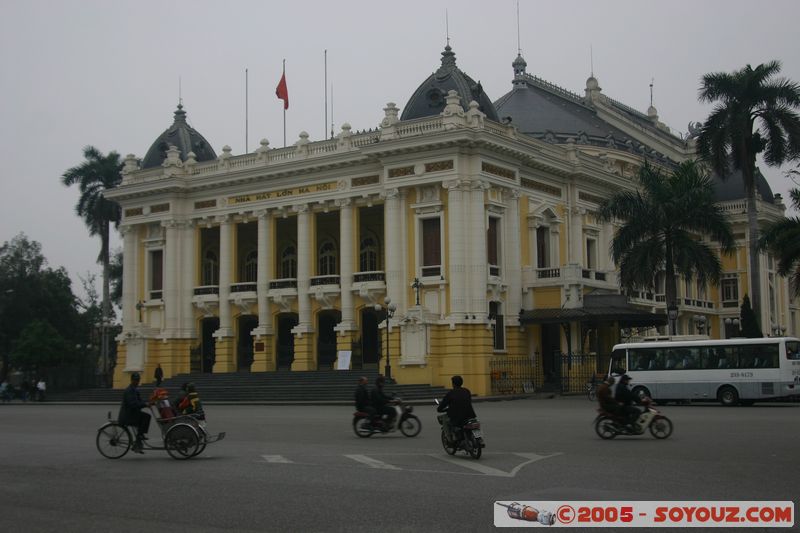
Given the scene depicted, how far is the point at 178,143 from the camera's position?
58969mm

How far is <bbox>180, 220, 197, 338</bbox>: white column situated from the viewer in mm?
55344

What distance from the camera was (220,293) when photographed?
54.3 metres

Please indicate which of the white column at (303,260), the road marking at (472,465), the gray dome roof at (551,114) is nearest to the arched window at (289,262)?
the white column at (303,260)

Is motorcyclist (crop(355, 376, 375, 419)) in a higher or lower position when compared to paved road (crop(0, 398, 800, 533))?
higher

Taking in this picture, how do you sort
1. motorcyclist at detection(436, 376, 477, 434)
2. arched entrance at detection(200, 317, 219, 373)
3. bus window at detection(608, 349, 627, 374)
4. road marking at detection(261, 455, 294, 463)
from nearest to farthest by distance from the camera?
road marking at detection(261, 455, 294, 463), motorcyclist at detection(436, 376, 477, 434), bus window at detection(608, 349, 627, 374), arched entrance at detection(200, 317, 219, 373)

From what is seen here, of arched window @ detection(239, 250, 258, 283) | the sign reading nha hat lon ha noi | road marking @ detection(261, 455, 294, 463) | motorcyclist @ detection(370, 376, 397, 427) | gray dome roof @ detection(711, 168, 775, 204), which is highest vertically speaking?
gray dome roof @ detection(711, 168, 775, 204)

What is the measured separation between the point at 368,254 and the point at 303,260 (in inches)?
199

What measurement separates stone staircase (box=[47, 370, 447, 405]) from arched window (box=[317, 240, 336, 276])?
8.55m

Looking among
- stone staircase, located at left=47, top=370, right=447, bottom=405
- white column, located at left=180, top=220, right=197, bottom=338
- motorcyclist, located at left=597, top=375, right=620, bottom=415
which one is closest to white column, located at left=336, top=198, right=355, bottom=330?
stone staircase, located at left=47, top=370, right=447, bottom=405

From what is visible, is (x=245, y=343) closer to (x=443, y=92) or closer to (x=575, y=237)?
(x=443, y=92)

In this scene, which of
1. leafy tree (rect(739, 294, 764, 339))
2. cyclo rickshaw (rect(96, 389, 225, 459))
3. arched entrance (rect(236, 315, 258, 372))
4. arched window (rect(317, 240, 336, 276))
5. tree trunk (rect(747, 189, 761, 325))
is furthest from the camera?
arched window (rect(317, 240, 336, 276))

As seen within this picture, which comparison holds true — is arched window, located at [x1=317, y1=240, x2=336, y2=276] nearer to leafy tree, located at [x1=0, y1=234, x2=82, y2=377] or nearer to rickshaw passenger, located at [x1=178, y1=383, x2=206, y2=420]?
leafy tree, located at [x1=0, y1=234, x2=82, y2=377]

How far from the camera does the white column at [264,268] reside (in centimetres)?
5253

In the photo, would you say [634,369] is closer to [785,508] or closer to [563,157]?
[563,157]
